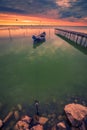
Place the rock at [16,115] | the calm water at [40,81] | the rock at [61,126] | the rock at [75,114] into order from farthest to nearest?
the calm water at [40,81] → the rock at [16,115] → the rock at [75,114] → the rock at [61,126]

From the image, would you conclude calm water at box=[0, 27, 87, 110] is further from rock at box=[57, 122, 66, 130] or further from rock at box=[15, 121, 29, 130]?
rock at box=[57, 122, 66, 130]

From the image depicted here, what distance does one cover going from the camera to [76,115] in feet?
28.8

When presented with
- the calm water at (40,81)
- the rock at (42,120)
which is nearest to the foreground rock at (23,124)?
the rock at (42,120)

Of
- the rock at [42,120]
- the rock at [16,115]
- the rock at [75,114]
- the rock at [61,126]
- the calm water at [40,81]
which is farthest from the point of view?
the calm water at [40,81]

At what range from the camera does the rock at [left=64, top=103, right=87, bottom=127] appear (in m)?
8.39

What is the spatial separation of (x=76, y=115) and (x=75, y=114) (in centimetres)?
12

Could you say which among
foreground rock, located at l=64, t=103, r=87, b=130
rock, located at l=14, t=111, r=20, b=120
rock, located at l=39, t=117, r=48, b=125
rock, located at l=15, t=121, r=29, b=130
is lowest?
rock, located at l=14, t=111, r=20, b=120

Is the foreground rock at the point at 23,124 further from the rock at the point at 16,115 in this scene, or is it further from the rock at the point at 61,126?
the rock at the point at 61,126

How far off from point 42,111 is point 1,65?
47.1 ft

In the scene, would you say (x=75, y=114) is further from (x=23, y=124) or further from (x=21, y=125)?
(x=21, y=125)

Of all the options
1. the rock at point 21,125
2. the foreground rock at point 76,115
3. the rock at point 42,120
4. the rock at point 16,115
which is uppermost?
the foreground rock at point 76,115

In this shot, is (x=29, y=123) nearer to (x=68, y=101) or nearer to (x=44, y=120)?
(x=44, y=120)

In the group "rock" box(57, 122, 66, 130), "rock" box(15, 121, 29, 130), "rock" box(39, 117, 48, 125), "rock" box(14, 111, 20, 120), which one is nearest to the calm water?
"rock" box(14, 111, 20, 120)

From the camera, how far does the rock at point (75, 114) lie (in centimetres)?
839
